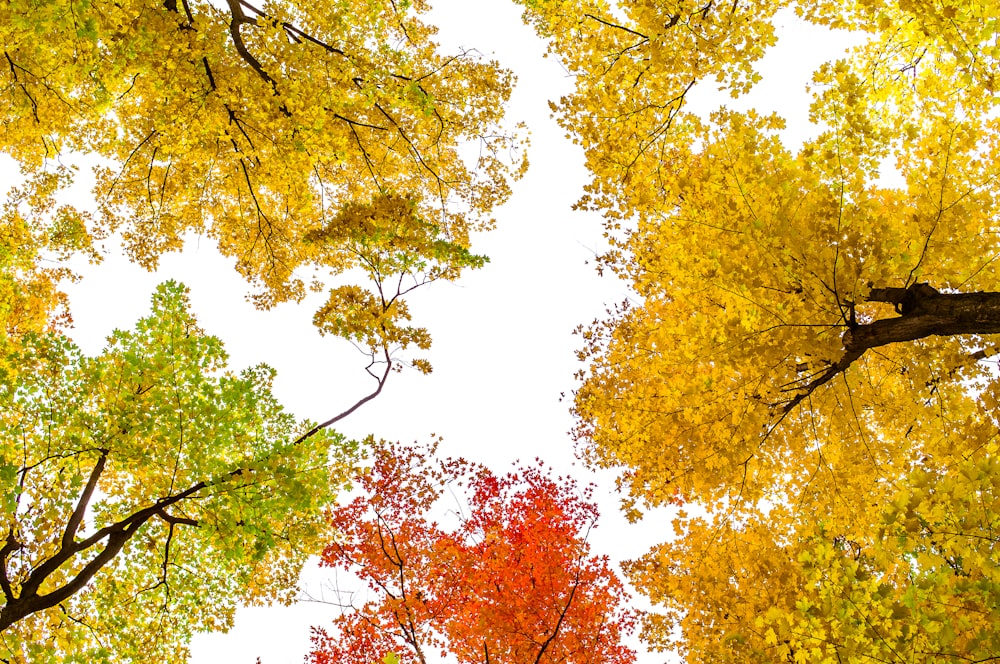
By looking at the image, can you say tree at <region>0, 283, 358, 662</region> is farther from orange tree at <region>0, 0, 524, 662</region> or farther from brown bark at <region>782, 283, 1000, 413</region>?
brown bark at <region>782, 283, 1000, 413</region>

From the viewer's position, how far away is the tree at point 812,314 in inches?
153

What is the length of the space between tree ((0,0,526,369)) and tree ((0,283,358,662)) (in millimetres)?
1663

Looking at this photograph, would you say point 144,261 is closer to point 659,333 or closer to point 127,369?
point 127,369

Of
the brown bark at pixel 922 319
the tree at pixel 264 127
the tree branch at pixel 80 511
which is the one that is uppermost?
the tree at pixel 264 127

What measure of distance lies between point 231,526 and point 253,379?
1.67 meters

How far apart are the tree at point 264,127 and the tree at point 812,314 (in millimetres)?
2581

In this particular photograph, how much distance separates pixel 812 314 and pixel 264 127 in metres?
7.47

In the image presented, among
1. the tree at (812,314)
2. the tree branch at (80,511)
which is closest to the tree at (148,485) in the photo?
the tree branch at (80,511)

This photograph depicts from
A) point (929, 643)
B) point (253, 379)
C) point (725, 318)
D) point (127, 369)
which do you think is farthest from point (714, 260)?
point (127, 369)

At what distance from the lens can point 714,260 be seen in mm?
4992

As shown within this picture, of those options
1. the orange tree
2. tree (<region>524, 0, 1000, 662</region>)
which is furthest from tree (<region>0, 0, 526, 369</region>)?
tree (<region>524, 0, 1000, 662</region>)

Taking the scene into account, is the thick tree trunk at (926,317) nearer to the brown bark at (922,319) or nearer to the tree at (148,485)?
the brown bark at (922,319)

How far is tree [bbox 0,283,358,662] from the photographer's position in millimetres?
5219

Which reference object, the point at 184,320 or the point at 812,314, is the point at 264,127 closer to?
the point at 184,320
